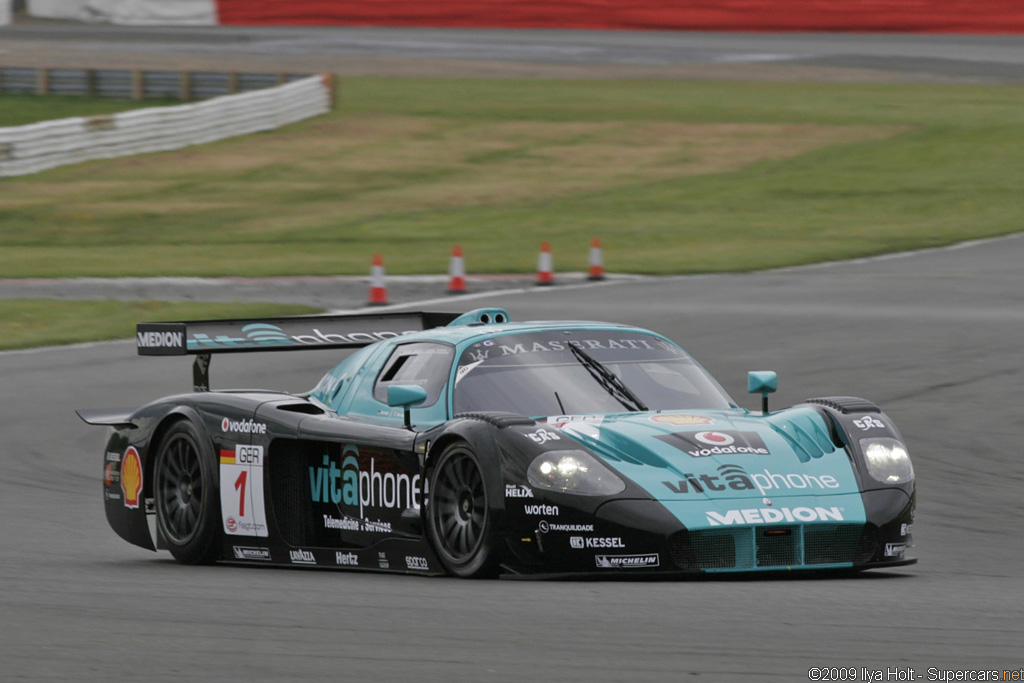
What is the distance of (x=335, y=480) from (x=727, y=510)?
207cm

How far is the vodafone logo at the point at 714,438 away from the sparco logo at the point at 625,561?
2.27ft

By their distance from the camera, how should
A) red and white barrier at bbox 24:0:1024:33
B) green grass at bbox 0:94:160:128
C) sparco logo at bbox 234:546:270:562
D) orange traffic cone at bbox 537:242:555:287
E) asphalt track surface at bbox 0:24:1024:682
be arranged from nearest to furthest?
asphalt track surface at bbox 0:24:1024:682, sparco logo at bbox 234:546:270:562, orange traffic cone at bbox 537:242:555:287, green grass at bbox 0:94:160:128, red and white barrier at bbox 24:0:1024:33

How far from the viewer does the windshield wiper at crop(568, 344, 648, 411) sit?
830 centimetres

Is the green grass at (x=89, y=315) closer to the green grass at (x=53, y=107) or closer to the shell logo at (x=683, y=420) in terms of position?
the shell logo at (x=683, y=420)

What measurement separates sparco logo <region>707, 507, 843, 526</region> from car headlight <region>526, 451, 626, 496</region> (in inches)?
15.9

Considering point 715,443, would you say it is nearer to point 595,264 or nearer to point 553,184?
point 595,264

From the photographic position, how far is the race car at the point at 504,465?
23.8 ft

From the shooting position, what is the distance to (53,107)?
4003 cm

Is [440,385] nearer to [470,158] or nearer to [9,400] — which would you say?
[9,400]

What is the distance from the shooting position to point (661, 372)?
8625 millimetres

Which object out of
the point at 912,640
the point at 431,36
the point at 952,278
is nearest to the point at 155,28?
the point at 431,36

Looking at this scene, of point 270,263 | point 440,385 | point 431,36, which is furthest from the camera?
point 431,36

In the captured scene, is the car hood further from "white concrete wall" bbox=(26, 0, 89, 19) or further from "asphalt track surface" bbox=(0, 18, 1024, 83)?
"white concrete wall" bbox=(26, 0, 89, 19)

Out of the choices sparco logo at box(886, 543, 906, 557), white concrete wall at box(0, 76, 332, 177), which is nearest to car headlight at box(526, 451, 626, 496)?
sparco logo at box(886, 543, 906, 557)
